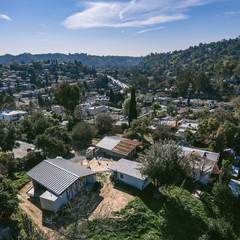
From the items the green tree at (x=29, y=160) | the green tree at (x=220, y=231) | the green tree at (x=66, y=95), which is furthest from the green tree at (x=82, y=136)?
the green tree at (x=220, y=231)

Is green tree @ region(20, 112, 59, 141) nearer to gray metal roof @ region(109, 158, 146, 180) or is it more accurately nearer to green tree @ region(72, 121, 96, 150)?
green tree @ region(72, 121, 96, 150)

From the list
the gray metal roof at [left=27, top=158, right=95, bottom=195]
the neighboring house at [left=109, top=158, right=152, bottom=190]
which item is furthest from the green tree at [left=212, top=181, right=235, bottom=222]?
the gray metal roof at [left=27, top=158, right=95, bottom=195]

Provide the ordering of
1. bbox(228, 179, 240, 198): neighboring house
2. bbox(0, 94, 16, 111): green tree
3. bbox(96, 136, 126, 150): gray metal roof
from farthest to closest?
bbox(0, 94, 16, 111): green tree
bbox(96, 136, 126, 150): gray metal roof
bbox(228, 179, 240, 198): neighboring house

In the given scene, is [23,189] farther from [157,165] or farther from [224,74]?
[224,74]

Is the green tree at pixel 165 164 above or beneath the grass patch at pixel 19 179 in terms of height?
above

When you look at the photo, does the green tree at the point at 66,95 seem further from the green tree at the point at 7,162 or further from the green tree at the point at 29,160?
the green tree at the point at 7,162

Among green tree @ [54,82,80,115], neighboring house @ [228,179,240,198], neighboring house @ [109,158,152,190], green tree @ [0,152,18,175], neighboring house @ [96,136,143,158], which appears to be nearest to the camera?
neighboring house @ [228,179,240,198]

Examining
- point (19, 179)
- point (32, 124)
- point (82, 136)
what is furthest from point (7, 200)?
point (32, 124)
